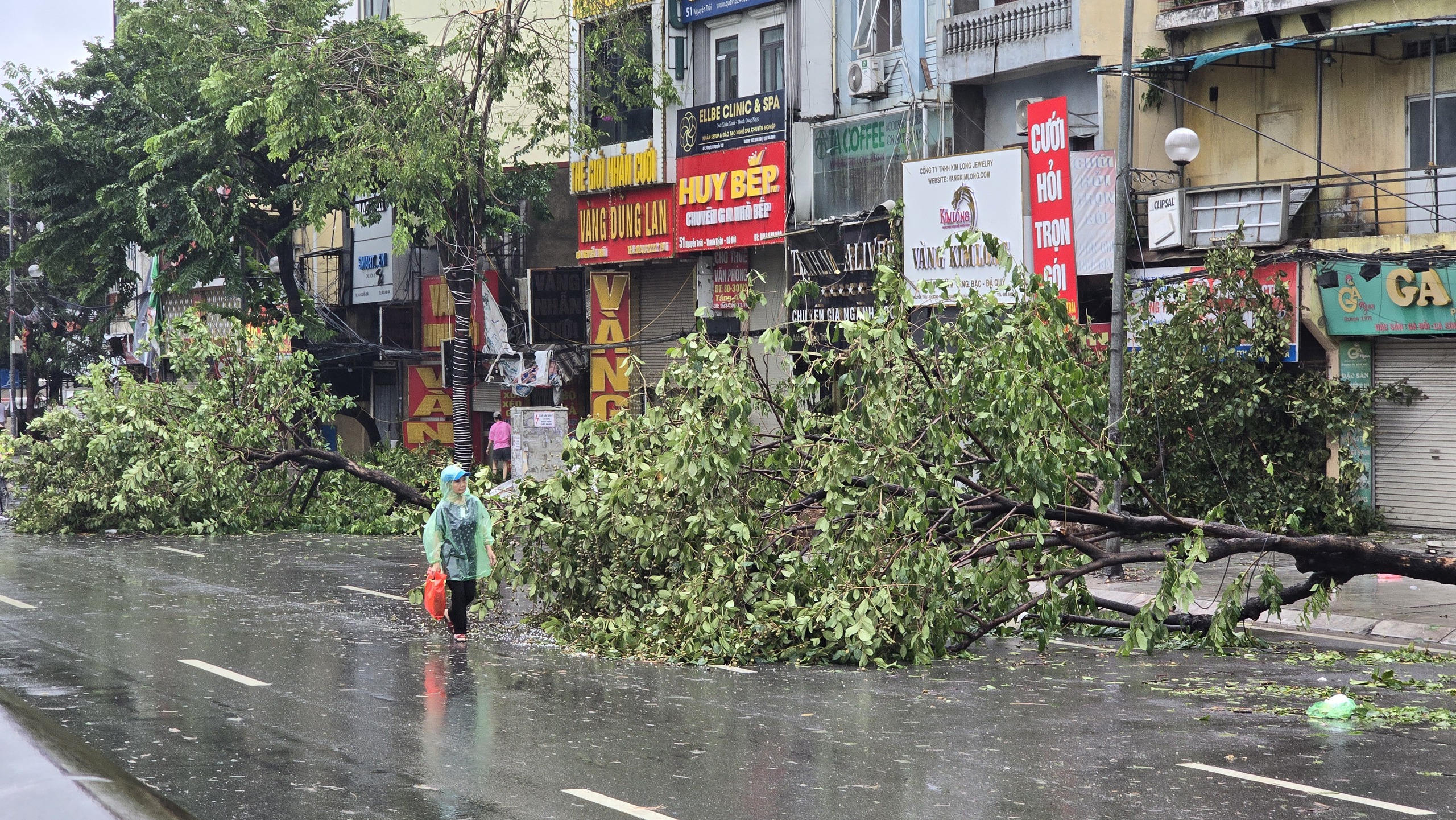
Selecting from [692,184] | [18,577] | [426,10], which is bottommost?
[18,577]

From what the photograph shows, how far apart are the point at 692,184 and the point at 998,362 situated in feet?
60.3

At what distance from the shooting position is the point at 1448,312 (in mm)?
18906

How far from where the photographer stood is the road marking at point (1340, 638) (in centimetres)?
1287

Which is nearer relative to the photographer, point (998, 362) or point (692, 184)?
point (998, 362)

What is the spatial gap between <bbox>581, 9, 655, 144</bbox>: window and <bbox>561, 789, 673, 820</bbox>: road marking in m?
22.2

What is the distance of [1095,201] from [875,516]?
1298cm

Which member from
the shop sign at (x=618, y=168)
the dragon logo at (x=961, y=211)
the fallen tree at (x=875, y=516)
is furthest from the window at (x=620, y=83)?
the fallen tree at (x=875, y=516)

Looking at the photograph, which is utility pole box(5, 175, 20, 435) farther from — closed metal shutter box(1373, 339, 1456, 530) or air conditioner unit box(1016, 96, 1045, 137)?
closed metal shutter box(1373, 339, 1456, 530)

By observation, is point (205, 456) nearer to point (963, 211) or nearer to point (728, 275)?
point (728, 275)

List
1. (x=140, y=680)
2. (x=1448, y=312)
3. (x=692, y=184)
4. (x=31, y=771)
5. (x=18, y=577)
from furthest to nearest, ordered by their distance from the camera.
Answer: (x=692, y=184) < (x=1448, y=312) < (x=18, y=577) < (x=140, y=680) < (x=31, y=771)

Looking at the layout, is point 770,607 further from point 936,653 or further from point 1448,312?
point 1448,312

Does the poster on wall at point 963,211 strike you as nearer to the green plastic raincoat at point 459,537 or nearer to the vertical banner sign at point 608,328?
the vertical banner sign at point 608,328

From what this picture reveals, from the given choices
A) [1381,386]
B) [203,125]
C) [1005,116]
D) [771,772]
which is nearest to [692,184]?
[1005,116]

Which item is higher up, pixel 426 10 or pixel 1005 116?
pixel 426 10
